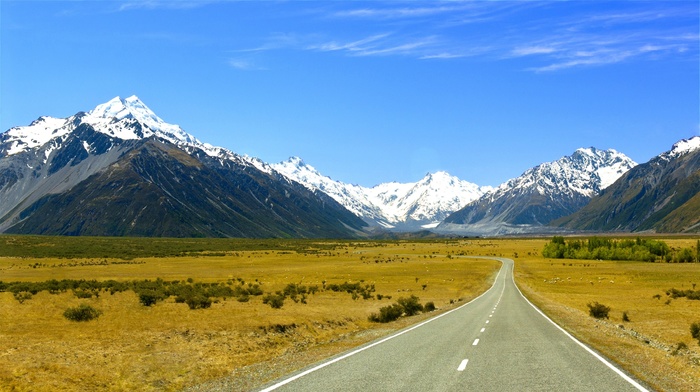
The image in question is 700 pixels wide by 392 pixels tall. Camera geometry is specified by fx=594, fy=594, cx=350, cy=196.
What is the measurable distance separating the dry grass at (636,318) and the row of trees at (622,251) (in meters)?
42.2

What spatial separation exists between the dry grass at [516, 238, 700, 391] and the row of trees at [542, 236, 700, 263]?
138 feet

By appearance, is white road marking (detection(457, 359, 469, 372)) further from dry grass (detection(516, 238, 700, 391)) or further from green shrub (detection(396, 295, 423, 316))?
green shrub (detection(396, 295, 423, 316))

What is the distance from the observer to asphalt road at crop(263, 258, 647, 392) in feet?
49.2

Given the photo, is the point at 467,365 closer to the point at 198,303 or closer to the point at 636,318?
the point at 198,303

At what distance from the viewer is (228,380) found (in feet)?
56.7

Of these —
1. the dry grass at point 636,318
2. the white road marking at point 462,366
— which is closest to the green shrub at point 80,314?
the white road marking at point 462,366

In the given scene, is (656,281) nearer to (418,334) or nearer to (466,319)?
(466,319)

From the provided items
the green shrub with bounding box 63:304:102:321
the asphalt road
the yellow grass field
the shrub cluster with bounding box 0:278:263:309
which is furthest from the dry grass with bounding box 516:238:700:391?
the green shrub with bounding box 63:304:102:321

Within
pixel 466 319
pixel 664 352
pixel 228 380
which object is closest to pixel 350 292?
pixel 466 319

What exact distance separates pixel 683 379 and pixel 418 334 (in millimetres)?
12108

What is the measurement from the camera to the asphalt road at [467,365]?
1500 centimetres

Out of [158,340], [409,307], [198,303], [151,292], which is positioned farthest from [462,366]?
[151,292]

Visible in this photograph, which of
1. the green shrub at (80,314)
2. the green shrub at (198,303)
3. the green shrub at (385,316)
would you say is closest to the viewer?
the green shrub at (80,314)

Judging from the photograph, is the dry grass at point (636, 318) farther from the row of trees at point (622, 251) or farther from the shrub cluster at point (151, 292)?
the row of trees at point (622, 251)
